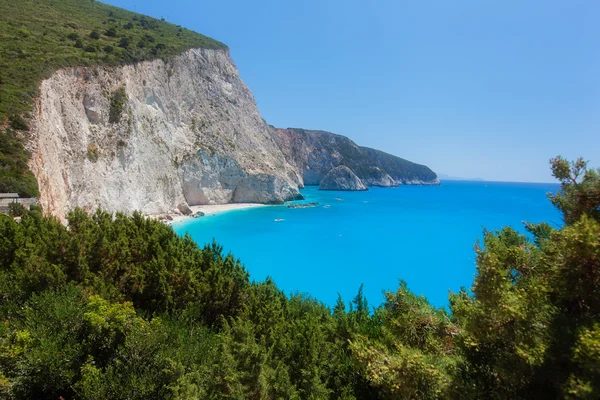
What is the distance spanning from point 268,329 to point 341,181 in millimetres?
114343

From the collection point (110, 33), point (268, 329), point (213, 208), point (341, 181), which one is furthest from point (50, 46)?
point (341, 181)

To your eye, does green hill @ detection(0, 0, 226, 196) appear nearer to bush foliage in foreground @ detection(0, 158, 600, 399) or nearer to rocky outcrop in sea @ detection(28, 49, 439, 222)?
rocky outcrop in sea @ detection(28, 49, 439, 222)

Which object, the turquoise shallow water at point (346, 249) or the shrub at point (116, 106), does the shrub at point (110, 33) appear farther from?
the turquoise shallow water at point (346, 249)

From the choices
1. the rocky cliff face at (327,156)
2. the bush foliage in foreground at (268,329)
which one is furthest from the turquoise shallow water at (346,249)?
the rocky cliff face at (327,156)

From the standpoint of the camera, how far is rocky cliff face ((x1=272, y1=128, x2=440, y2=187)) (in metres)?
136

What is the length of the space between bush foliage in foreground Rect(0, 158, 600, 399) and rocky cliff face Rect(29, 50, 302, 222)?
1546 centimetres

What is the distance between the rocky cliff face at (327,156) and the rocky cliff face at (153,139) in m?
54.9

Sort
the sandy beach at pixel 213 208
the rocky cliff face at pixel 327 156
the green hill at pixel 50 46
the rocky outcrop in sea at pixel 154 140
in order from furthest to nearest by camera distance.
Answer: the rocky cliff face at pixel 327 156 → the sandy beach at pixel 213 208 → the rocky outcrop in sea at pixel 154 140 → the green hill at pixel 50 46

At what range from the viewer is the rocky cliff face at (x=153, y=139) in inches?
1107

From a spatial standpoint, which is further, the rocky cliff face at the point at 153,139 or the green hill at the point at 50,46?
the rocky cliff face at the point at 153,139

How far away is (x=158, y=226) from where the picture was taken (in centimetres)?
Result: 1281

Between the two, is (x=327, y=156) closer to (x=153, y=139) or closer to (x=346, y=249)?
(x=153, y=139)

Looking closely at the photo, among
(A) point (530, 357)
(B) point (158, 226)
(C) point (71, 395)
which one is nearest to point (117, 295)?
(C) point (71, 395)

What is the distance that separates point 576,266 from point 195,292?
8.84 m
